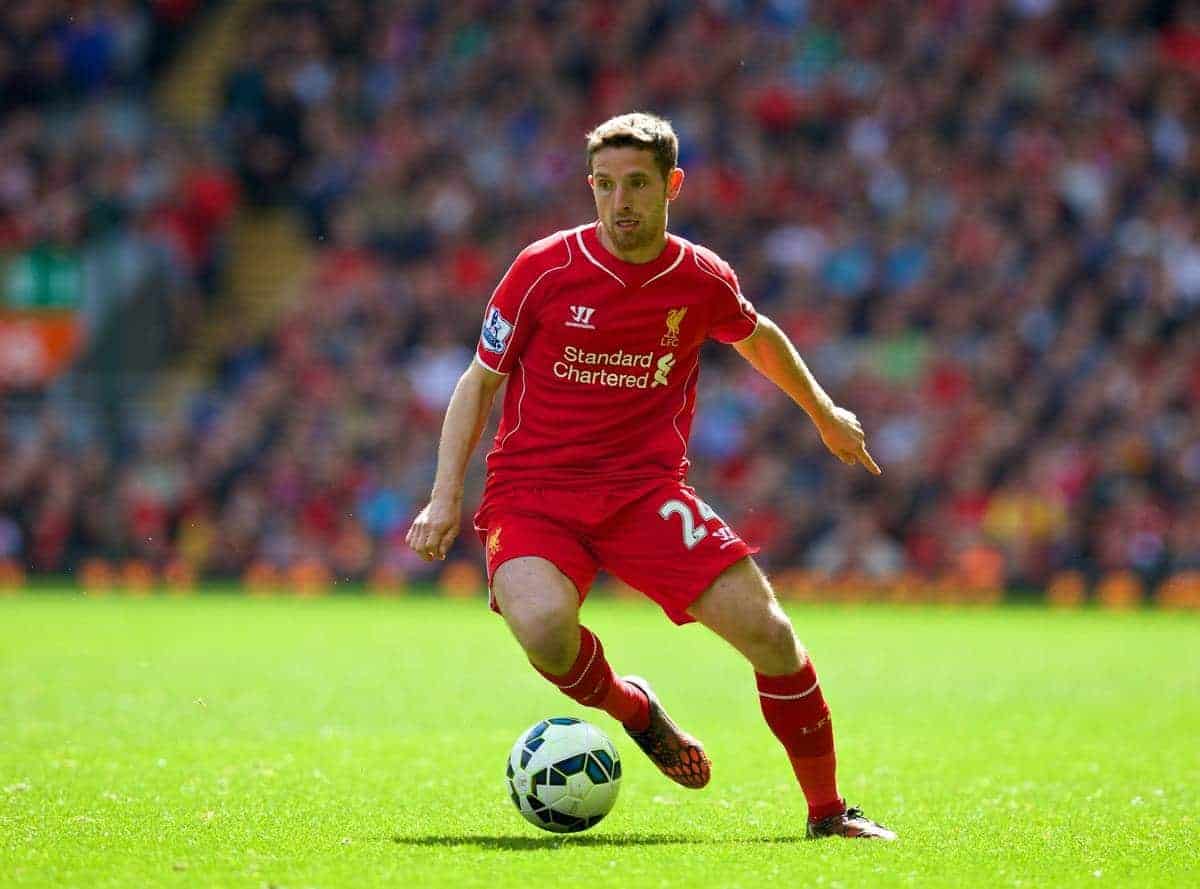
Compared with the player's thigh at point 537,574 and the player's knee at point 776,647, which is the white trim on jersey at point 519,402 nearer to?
the player's thigh at point 537,574

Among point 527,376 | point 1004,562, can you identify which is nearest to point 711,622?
point 527,376

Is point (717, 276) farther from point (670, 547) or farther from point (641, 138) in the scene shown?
point (670, 547)

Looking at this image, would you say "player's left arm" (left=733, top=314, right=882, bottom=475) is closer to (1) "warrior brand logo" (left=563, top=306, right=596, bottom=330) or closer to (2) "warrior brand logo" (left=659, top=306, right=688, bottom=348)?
(2) "warrior brand logo" (left=659, top=306, right=688, bottom=348)

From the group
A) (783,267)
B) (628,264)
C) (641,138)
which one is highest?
(783,267)

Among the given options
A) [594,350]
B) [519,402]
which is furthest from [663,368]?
[519,402]

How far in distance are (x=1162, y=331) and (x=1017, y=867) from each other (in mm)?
16338

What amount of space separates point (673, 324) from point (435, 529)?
4.14 ft

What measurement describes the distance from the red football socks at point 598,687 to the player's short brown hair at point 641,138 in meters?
1.84

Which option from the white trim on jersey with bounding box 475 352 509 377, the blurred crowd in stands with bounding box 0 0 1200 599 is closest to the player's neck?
the white trim on jersey with bounding box 475 352 509 377

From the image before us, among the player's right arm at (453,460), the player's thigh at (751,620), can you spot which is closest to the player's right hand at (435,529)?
the player's right arm at (453,460)

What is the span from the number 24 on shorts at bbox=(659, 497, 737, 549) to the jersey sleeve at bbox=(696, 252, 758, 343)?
0.68 meters

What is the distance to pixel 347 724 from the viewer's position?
408 inches

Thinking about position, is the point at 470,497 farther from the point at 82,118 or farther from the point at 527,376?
the point at 527,376

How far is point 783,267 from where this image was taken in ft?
77.0
